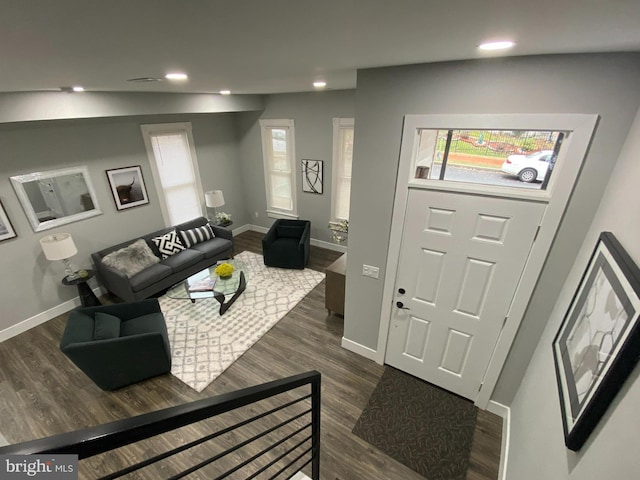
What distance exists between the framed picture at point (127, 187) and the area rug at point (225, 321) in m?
1.67

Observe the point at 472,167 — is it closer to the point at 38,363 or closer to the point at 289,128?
the point at 289,128

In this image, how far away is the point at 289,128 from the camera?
541 centimetres

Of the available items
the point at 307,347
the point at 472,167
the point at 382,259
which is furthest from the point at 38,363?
the point at 472,167

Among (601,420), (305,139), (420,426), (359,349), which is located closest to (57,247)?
(359,349)

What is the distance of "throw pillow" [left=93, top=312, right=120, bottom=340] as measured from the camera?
9.05 ft

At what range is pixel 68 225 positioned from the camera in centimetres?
392

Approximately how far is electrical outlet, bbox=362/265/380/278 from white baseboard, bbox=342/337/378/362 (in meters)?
0.98

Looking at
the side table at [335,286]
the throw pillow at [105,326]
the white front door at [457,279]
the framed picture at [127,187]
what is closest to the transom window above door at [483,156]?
the white front door at [457,279]

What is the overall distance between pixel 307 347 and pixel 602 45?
11.4 ft

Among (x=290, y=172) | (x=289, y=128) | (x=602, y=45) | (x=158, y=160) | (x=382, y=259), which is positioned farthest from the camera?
(x=290, y=172)

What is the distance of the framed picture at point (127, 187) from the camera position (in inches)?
169

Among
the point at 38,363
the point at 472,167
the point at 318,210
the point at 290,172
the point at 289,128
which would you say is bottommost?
the point at 38,363

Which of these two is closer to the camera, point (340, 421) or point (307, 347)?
point (340, 421)

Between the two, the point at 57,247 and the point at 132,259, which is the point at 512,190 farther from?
the point at 57,247
